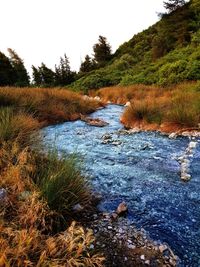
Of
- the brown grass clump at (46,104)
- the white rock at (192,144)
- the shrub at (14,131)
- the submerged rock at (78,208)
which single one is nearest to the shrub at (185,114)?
the white rock at (192,144)

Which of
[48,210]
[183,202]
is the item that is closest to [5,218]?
[48,210]

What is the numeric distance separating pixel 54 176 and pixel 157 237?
4.12 ft

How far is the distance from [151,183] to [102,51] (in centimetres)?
4077

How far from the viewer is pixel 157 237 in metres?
3.25

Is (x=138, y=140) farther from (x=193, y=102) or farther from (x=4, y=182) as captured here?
(x=4, y=182)

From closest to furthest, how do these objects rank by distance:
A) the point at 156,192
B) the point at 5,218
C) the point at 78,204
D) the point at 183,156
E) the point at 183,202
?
the point at 5,218 → the point at 78,204 → the point at 183,202 → the point at 156,192 → the point at 183,156

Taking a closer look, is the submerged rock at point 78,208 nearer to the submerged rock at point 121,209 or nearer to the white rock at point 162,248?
the submerged rock at point 121,209

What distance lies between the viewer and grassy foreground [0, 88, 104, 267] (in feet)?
7.49

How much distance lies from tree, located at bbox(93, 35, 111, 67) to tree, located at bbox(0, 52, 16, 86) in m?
Result: 14.1

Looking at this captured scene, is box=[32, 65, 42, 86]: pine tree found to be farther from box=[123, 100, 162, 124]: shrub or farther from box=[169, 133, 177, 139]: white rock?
box=[169, 133, 177, 139]: white rock

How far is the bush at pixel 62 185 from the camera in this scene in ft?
10.7

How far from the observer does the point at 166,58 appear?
24.0 metres

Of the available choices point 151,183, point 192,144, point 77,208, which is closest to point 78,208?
point 77,208

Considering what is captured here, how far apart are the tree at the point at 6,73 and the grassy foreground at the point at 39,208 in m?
26.9
